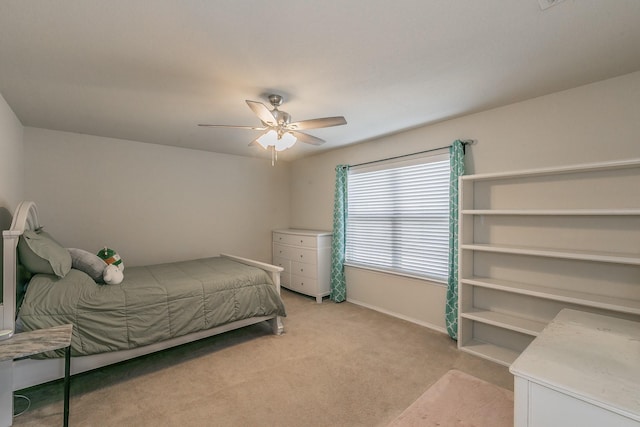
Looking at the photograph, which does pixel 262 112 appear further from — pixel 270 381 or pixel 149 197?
pixel 149 197

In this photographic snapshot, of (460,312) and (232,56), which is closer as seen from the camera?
(232,56)

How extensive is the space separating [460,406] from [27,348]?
2683 millimetres

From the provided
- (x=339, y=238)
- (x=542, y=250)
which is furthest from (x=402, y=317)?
(x=542, y=250)

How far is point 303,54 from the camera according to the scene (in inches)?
71.0

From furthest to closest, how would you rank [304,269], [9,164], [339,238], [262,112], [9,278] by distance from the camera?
[304,269] → [339,238] → [9,164] → [262,112] → [9,278]

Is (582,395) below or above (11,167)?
below

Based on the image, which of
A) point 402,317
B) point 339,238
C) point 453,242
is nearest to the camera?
point 453,242

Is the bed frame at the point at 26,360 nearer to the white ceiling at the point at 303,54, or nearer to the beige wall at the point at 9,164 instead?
the beige wall at the point at 9,164

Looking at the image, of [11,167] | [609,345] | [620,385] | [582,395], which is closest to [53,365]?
[11,167]

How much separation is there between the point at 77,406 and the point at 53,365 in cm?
33

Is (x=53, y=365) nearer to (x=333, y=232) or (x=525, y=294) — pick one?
(x=333, y=232)

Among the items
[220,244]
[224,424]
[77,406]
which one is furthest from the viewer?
[220,244]

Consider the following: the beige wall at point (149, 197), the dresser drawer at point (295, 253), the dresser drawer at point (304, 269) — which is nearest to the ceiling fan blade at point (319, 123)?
the dresser drawer at point (295, 253)

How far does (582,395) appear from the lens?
103cm
